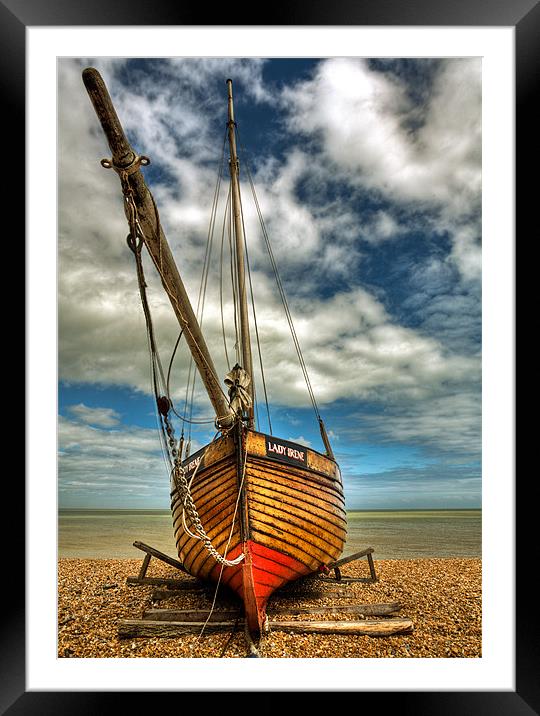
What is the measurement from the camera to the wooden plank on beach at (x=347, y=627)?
4375mm

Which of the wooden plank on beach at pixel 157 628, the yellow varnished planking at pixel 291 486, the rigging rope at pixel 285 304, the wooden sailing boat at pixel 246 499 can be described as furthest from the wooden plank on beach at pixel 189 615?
the rigging rope at pixel 285 304

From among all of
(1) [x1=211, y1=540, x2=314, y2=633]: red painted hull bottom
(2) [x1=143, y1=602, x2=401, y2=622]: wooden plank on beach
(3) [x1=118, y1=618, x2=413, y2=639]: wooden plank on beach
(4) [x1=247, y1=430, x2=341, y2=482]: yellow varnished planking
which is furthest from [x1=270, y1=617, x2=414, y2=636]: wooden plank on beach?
(4) [x1=247, y1=430, x2=341, y2=482]: yellow varnished planking

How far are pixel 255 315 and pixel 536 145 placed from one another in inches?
166

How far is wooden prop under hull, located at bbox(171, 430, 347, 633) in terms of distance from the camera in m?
4.30

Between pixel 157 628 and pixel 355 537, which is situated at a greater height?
pixel 157 628

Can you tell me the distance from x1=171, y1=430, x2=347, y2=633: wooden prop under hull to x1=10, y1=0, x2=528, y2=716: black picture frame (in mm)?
1188

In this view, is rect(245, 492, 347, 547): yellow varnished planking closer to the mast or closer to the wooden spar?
the wooden spar

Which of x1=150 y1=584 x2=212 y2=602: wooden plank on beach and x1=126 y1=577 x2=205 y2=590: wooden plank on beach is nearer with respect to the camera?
x1=150 y1=584 x2=212 y2=602: wooden plank on beach

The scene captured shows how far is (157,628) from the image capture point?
14.4 ft

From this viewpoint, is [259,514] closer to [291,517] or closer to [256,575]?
[291,517]

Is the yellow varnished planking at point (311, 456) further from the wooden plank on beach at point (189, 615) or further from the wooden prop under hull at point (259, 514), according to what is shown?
the wooden plank on beach at point (189, 615)
